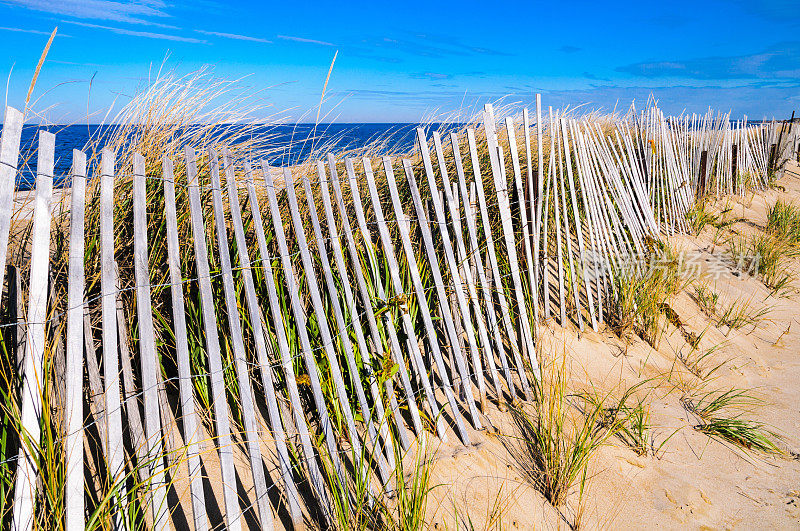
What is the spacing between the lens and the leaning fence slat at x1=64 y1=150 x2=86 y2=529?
143 centimetres

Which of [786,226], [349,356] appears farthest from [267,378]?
[786,226]

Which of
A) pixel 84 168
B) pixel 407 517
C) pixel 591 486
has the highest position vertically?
pixel 84 168

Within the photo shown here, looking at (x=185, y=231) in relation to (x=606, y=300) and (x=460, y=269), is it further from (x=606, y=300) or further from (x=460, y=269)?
(x=606, y=300)

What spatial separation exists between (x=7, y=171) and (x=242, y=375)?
37.1 inches

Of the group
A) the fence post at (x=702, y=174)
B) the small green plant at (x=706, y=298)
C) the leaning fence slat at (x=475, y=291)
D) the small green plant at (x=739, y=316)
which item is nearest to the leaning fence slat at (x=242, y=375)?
the leaning fence slat at (x=475, y=291)

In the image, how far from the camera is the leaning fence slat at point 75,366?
143 cm

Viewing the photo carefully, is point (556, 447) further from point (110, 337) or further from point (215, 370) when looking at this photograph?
point (110, 337)

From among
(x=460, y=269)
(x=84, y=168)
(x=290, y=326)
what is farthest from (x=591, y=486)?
(x=84, y=168)

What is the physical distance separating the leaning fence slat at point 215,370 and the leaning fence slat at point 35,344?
1.48 feet

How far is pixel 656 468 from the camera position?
2246mm

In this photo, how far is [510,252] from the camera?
279 centimetres

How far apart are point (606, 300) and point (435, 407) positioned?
2.02 metres

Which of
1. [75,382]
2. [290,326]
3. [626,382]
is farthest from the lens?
[626,382]

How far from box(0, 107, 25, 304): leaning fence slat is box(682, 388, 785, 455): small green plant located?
311cm
